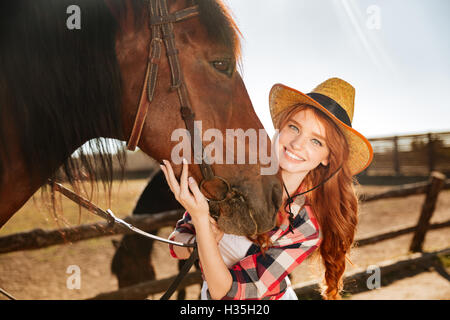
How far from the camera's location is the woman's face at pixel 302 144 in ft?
5.65

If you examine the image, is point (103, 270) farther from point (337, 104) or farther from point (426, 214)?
point (426, 214)

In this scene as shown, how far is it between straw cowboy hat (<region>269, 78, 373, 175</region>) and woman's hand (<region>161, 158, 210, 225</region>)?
0.87m

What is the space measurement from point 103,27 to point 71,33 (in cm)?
13

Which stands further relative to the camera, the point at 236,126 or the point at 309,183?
the point at 309,183

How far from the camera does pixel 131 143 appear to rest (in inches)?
52.1

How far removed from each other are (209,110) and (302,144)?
0.69 m

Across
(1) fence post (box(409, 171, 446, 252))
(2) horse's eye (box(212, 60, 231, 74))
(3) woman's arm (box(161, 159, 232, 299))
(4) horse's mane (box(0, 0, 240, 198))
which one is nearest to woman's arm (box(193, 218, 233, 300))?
(3) woman's arm (box(161, 159, 232, 299))

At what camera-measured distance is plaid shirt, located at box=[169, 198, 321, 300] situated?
1438 millimetres

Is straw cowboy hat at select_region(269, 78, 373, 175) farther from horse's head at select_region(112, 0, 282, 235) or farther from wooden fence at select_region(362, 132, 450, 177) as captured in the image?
wooden fence at select_region(362, 132, 450, 177)

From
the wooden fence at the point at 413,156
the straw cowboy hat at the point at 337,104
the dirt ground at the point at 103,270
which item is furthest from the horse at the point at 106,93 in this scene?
the wooden fence at the point at 413,156

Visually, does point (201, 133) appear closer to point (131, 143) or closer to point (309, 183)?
point (131, 143)
